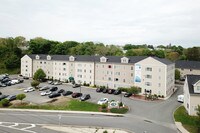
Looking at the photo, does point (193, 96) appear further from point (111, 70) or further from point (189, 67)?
point (189, 67)

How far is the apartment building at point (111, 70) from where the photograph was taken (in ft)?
179

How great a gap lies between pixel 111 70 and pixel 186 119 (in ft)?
99.1

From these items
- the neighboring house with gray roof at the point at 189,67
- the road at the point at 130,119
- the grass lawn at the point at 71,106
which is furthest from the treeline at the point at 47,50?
the road at the point at 130,119

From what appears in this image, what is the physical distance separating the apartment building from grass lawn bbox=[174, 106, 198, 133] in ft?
40.5

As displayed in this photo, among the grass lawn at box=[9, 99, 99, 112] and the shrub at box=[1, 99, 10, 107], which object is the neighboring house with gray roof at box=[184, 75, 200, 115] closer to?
the grass lawn at box=[9, 99, 99, 112]

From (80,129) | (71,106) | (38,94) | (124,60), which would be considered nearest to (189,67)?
(124,60)

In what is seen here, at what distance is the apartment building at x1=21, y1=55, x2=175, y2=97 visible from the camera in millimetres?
54625

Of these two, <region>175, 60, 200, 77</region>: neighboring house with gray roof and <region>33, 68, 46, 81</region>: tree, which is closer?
<region>33, 68, 46, 81</region>: tree

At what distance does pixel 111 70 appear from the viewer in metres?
63.8

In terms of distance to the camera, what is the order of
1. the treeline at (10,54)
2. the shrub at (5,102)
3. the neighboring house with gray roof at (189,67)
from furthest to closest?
the treeline at (10,54) → the neighboring house with gray roof at (189,67) → the shrub at (5,102)

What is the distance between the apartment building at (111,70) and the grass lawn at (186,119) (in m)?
12.4

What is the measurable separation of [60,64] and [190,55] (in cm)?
6549

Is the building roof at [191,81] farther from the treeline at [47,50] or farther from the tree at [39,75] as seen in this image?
the treeline at [47,50]

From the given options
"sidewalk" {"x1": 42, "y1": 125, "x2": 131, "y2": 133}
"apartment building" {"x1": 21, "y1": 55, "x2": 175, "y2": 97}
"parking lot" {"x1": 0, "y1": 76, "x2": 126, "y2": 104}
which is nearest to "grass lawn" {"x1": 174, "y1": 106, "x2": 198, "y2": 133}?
"sidewalk" {"x1": 42, "y1": 125, "x2": 131, "y2": 133}
